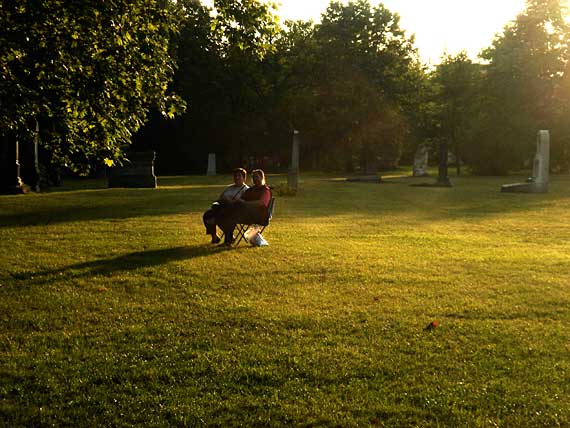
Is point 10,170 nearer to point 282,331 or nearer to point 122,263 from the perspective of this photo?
point 122,263

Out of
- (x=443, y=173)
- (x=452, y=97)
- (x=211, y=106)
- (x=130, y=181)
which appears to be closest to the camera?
(x=130, y=181)

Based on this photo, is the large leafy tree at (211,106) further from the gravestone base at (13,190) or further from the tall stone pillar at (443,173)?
the gravestone base at (13,190)

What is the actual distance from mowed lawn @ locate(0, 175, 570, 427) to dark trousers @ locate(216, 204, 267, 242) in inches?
19.2

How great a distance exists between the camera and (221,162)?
189ft

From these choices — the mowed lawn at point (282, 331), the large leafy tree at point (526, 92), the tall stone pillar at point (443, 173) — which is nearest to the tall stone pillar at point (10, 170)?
the mowed lawn at point (282, 331)

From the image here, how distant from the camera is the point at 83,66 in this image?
10594mm

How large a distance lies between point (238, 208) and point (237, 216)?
16cm

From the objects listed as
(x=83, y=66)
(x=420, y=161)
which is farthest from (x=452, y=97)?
(x=83, y=66)

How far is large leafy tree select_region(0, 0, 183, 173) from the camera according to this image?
977 cm

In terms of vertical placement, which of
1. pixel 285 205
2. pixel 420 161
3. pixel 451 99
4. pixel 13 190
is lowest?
pixel 285 205

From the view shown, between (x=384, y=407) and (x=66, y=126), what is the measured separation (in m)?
10.6

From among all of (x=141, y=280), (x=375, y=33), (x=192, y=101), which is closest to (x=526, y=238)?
(x=141, y=280)

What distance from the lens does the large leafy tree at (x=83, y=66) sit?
9766 millimetres

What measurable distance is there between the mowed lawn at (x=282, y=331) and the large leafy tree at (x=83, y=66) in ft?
7.80
